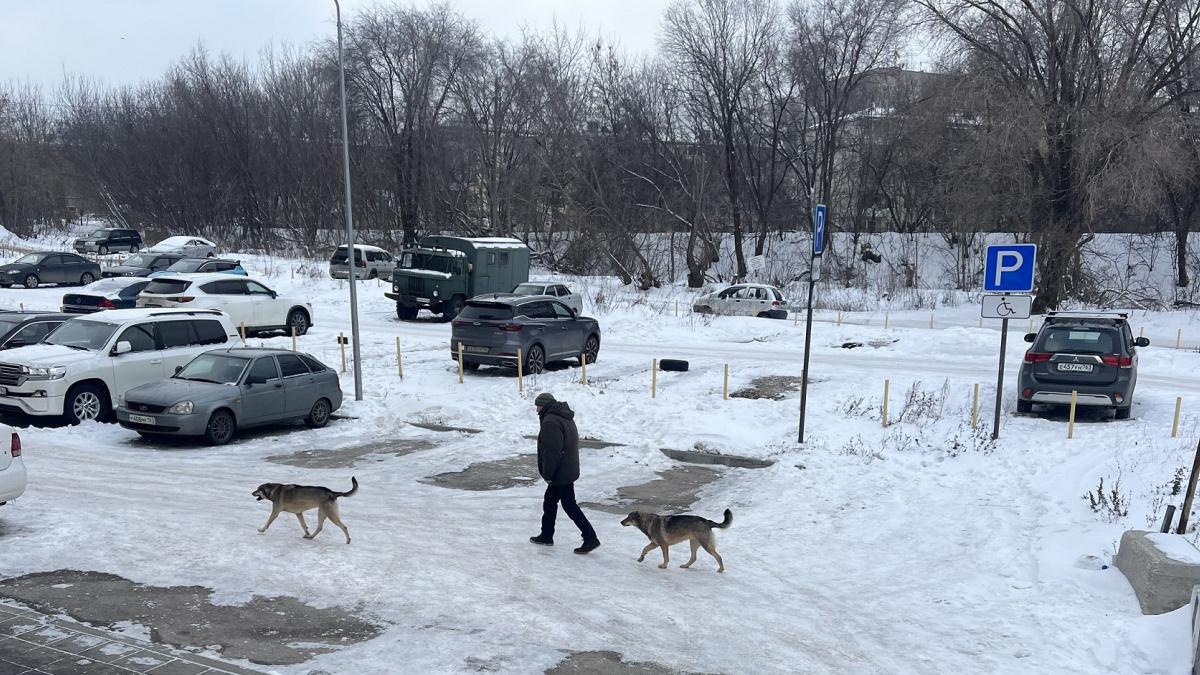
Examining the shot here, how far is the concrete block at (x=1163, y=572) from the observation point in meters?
6.75

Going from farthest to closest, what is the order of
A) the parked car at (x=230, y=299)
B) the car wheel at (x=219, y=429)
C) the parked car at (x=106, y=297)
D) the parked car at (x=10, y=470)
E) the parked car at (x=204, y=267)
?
1. the parked car at (x=204, y=267)
2. the parked car at (x=106, y=297)
3. the parked car at (x=230, y=299)
4. the car wheel at (x=219, y=429)
5. the parked car at (x=10, y=470)

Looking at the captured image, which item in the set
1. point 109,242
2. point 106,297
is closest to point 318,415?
point 106,297

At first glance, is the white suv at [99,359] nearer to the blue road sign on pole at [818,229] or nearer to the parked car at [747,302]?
the blue road sign on pole at [818,229]

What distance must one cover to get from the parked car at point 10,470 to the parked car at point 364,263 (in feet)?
109

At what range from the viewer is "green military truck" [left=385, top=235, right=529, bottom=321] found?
29938mm

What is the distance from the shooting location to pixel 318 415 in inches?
621

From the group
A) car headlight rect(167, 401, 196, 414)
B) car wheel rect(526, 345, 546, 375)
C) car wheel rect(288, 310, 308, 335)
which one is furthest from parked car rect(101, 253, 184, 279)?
car headlight rect(167, 401, 196, 414)

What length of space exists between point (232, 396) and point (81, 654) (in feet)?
28.6

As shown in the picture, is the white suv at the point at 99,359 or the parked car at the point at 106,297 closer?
the white suv at the point at 99,359

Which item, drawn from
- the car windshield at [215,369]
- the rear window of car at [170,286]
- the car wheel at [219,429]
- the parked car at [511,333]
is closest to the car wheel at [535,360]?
the parked car at [511,333]

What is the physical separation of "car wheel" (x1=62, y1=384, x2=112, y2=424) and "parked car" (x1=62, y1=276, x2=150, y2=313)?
32.5 feet

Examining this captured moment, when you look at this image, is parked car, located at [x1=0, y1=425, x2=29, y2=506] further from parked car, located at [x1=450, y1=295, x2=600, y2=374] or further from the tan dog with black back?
parked car, located at [x1=450, y1=295, x2=600, y2=374]

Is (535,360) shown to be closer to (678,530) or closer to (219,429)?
(219,429)

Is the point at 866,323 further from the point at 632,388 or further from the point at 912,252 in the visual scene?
the point at 912,252
